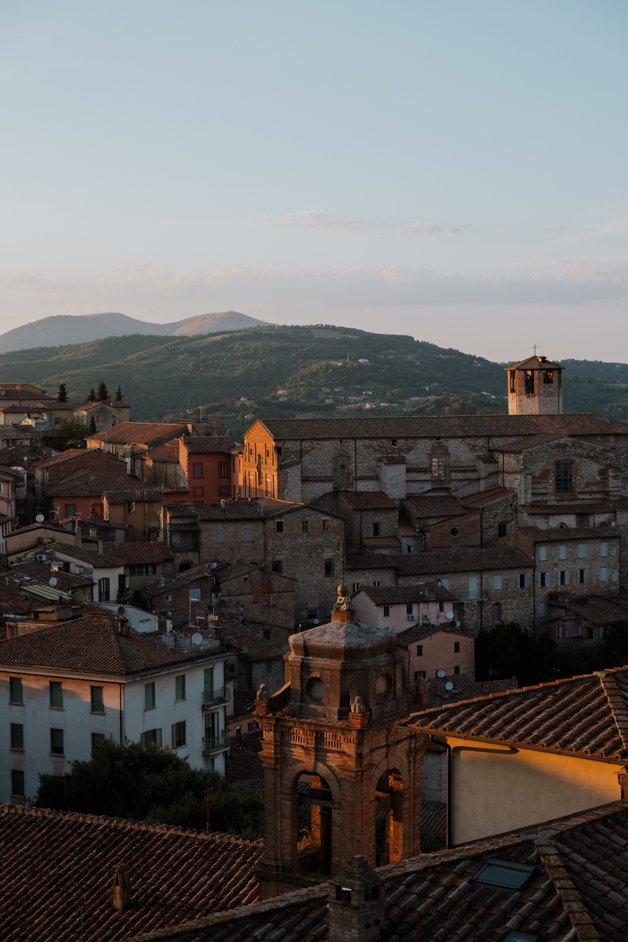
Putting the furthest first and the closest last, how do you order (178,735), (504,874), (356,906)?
(178,735) → (504,874) → (356,906)

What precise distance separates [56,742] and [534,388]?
49.9m

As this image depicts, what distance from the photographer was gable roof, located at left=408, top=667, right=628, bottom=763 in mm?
11656

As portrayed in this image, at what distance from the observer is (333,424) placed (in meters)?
66.8

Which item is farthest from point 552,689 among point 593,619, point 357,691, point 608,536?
point 608,536

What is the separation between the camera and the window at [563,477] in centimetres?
6806

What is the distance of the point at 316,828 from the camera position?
49.9ft

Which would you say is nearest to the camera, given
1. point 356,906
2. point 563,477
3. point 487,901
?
point 356,906

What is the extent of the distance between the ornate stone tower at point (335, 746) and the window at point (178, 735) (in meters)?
19.2

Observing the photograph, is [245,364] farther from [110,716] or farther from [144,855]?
[144,855]

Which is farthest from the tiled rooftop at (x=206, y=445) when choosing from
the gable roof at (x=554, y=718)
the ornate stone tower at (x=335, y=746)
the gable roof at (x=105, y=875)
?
the gable roof at (x=554, y=718)

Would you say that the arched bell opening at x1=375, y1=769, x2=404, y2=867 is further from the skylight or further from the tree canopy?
the tree canopy

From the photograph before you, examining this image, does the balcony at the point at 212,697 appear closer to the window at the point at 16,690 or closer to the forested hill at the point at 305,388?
the window at the point at 16,690

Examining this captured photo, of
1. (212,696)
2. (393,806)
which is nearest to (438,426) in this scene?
(212,696)

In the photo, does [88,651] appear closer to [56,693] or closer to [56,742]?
[56,693]
